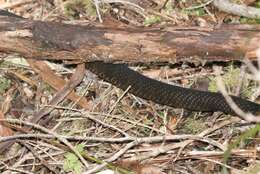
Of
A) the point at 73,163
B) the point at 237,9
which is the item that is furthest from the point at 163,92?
the point at 237,9

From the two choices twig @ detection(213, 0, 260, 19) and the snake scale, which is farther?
twig @ detection(213, 0, 260, 19)

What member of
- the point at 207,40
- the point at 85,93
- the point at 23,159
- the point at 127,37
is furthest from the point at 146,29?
the point at 23,159

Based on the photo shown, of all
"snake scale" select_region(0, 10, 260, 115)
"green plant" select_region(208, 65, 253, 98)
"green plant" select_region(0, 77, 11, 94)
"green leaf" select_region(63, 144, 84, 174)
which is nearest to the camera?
"green leaf" select_region(63, 144, 84, 174)

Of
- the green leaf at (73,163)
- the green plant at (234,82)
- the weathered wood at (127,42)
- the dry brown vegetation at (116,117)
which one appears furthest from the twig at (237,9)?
the green leaf at (73,163)

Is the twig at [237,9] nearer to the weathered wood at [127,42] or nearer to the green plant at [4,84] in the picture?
the weathered wood at [127,42]

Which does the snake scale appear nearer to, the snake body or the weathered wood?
the snake body

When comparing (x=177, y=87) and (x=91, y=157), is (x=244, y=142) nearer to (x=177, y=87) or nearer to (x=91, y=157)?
(x=177, y=87)

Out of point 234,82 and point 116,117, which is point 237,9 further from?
point 116,117

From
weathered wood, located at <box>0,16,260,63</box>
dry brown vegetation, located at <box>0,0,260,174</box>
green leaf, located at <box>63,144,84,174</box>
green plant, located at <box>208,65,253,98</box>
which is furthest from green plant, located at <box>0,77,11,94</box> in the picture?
green plant, located at <box>208,65,253,98</box>
